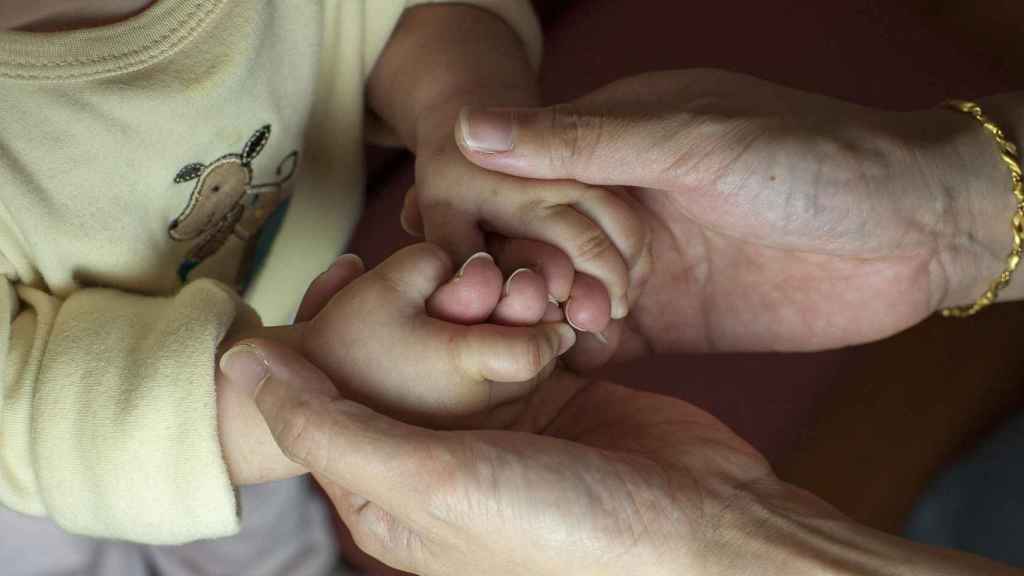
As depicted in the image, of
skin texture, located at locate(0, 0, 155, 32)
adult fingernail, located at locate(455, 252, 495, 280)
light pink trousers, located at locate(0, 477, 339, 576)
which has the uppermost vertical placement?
skin texture, located at locate(0, 0, 155, 32)

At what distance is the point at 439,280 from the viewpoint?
720 mm

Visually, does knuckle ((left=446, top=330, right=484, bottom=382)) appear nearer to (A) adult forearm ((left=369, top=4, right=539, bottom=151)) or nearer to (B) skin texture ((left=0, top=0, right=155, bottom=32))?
(A) adult forearm ((left=369, top=4, right=539, bottom=151))

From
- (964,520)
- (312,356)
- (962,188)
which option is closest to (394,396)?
(312,356)

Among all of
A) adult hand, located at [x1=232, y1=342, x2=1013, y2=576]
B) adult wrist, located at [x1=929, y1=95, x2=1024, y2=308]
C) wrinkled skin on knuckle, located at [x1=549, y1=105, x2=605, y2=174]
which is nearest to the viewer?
adult hand, located at [x1=232, y1=342, x2=1013, y2=576]

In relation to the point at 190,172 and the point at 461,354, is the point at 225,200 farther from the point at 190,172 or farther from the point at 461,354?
the point at 461,354

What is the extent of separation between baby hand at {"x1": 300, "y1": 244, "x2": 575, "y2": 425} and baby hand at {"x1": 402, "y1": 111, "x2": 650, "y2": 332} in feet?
0.17

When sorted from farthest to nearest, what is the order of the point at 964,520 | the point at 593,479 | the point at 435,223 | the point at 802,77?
the point at 964,520, the point at 802,77, the point at 435,223, the point at 593,479

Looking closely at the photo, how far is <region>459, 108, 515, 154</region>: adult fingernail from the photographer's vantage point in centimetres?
73

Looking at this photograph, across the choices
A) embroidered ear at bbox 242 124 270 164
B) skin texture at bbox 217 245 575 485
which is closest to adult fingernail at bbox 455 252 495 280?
skin texture at bbox 217 245 575 485

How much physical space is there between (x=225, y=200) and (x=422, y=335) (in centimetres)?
28

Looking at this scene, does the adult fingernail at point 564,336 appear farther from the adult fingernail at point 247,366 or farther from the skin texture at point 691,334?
the adult fingernail at point 247,366

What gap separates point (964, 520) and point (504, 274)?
0.93 metres

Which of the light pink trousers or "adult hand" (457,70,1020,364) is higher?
"adult hand" (457,70,1020,364)

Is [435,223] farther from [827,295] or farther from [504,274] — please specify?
[827,295]
